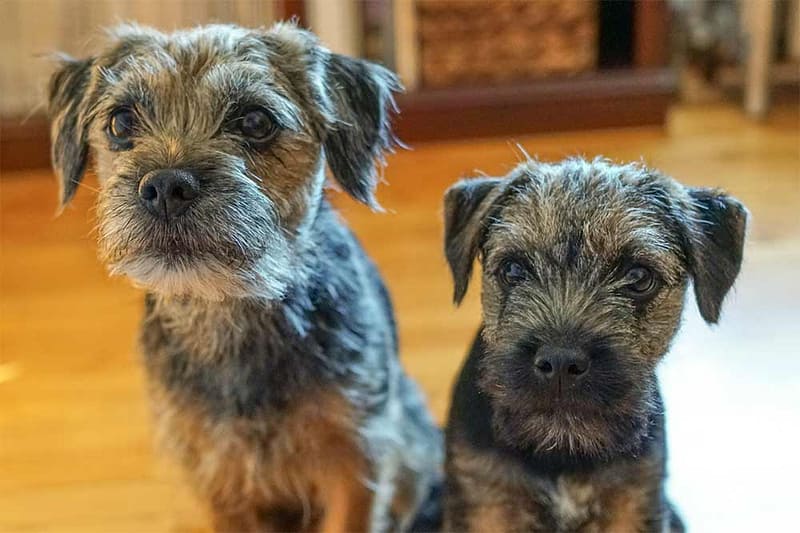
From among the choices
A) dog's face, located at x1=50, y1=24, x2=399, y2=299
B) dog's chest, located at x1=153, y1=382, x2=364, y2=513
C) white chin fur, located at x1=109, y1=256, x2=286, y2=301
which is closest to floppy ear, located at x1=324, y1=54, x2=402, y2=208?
dog's face, located at x1=50, y1=24, x2=399, y2=299

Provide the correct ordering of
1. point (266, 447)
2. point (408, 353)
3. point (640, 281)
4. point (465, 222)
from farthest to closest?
point (408, 353), point (266, 447), point (465, 222), point (640, 281)

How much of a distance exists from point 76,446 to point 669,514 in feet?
3.89

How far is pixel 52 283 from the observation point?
8.49ft

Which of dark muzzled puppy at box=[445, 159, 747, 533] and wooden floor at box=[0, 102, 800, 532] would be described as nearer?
dark muzzled puppy at box=[445, 159, 747, 533]

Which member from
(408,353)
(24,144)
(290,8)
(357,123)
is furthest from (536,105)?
(357,123)

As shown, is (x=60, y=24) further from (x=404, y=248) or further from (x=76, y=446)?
(x=76, y=446)

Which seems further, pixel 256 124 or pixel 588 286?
pixel 256 124

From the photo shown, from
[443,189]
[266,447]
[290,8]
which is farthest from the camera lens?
[290,8]

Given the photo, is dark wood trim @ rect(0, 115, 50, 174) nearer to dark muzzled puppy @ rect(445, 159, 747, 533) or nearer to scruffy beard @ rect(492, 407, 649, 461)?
dark muzzled puppy @ rect(445, 159, 747, 533)

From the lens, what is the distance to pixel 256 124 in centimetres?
145

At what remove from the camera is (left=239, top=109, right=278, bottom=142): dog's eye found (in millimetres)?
1445

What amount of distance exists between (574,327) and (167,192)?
22.3 inches

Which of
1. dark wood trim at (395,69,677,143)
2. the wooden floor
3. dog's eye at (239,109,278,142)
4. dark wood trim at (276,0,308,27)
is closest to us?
dog's eye at (239,109,278,142)

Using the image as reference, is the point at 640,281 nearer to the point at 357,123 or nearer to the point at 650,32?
the point at 357,123
